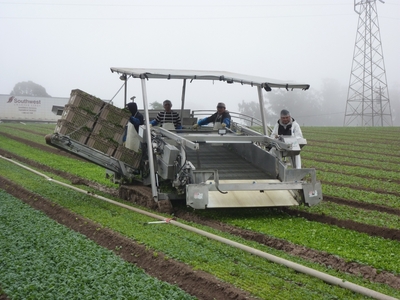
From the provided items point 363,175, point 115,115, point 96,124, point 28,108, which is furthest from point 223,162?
A: point 28,108

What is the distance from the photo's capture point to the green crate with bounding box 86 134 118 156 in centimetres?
1307

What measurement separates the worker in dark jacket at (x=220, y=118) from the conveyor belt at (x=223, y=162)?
0.59 meters

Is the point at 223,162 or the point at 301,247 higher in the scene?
the point at 223,162

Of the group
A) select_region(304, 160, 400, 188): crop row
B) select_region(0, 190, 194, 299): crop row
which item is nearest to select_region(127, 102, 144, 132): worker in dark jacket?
select_region(0, 190, 194, 299): crop row

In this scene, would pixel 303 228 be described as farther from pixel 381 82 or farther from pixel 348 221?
pixel 381 82

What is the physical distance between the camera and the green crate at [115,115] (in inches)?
519

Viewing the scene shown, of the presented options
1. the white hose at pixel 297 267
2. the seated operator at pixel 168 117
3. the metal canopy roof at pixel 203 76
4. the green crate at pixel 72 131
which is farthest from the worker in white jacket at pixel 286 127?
the green crate at pixel 72 131

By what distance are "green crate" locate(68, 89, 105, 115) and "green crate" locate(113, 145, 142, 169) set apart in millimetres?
1102

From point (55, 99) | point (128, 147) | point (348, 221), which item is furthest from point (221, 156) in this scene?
point (55, 99)

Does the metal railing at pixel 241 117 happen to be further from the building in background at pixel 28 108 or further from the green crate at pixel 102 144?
the building in background at pixel 28 108

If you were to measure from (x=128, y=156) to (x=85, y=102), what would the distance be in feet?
5.53

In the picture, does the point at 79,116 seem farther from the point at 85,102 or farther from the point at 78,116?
the point at 85,102

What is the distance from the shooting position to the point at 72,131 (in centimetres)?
1282

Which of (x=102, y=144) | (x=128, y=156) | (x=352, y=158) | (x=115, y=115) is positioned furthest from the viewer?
(x=352, y=158)
